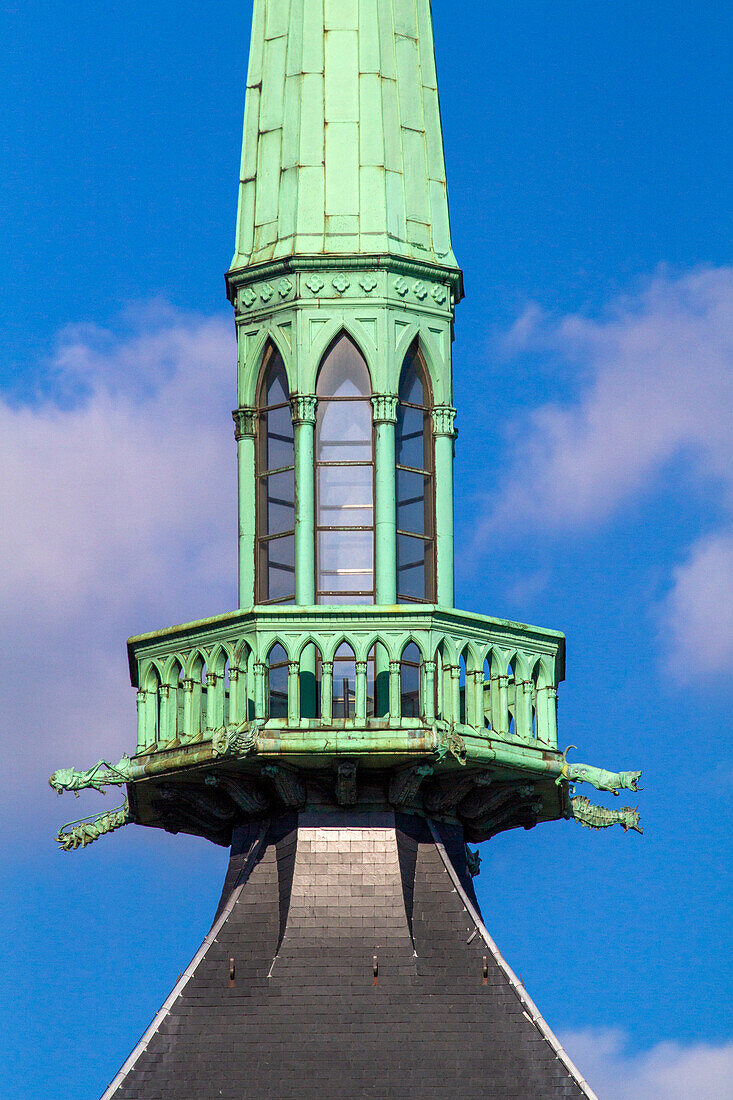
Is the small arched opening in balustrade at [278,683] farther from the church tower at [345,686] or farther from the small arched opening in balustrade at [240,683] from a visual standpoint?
the small arched opening in balustrade at [240,683]

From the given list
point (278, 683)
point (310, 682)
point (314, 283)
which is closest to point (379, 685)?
point (310, 682)

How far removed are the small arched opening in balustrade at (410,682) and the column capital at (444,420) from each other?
2.95 metres

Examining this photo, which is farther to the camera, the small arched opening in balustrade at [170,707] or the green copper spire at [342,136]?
the green copper spire at [342,136]

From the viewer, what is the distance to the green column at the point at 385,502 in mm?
43219

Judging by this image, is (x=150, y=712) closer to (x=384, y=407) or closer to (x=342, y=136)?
(x=384, y=407)

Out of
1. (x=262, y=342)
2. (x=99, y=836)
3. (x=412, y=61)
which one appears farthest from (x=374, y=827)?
(x=412, y=61)

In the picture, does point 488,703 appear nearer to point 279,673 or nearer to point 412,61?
point 279,673

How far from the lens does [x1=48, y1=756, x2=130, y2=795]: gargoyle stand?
42.6 meters

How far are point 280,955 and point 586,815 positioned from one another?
14.9 ft

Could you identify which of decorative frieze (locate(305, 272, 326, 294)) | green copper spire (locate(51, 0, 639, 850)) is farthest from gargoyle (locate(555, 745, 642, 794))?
decorative frieze (locate(305, 272, 326, 294))

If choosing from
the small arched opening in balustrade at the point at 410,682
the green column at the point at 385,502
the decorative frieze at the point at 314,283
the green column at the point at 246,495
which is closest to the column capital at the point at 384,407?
the green column at the point at 385,502

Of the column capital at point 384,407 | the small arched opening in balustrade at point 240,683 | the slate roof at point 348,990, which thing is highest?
the column capital at point 384,407

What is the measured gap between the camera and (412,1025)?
40.8m

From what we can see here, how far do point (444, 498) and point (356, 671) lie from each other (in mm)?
3888
